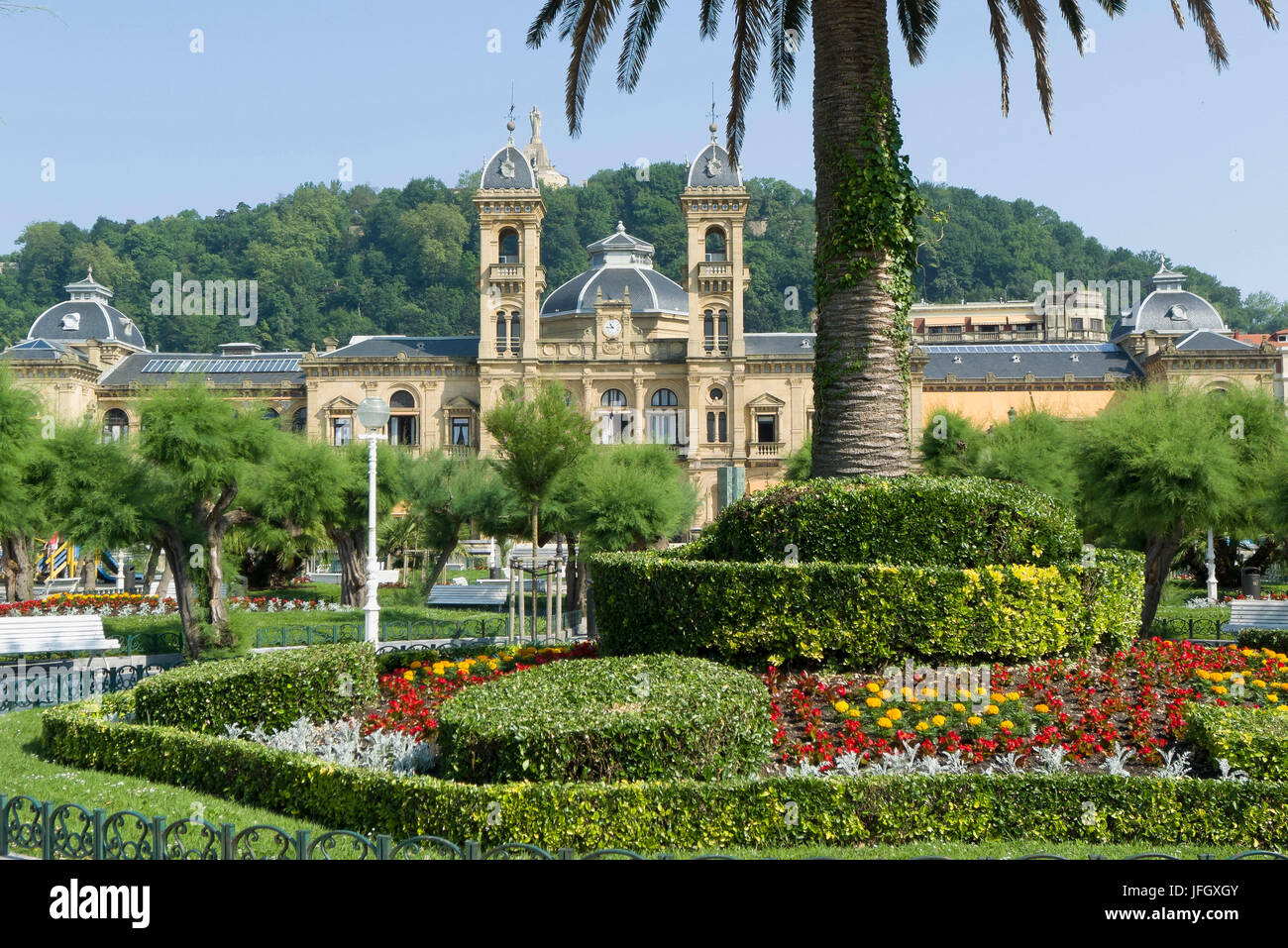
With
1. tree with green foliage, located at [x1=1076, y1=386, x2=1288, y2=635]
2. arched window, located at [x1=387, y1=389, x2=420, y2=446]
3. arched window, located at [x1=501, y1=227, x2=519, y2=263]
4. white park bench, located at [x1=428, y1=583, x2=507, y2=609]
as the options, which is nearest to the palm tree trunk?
tree with green foliage, located at [x1=1076, y1=386, x2=1288, y2=635]

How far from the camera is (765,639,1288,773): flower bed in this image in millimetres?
9336

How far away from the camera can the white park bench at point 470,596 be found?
110ft

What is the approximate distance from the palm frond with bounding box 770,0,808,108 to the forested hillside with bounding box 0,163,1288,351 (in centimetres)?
7633

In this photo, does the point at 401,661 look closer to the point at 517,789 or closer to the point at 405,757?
the point at 405,757

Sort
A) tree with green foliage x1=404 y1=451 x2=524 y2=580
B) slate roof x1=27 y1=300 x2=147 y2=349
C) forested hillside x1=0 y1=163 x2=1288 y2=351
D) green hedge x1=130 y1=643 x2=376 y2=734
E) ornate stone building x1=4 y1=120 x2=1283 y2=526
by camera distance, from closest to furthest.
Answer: green hedge x1=130 y1=643 x2=376 y2=734, tree with green foliage x1=404 y1=451 x2=524 y2=580, ornate stone building x1=4 y1=120 x2=1283 y2=526, slate roof x1=27 y1=300 x2=147 y2=349, forested hillside x1=0 y1=163 x2=1288 y2=351

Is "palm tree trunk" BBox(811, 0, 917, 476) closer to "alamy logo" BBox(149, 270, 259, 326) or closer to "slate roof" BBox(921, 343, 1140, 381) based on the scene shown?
"slate roof" BBox(921, 343, 1140, 381)

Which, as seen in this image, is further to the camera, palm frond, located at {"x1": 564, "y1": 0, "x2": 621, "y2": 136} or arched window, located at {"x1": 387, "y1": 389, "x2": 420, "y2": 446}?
arched window, located at {"x1": 387, "y1": 389, "x2": 420, "y2": 446}

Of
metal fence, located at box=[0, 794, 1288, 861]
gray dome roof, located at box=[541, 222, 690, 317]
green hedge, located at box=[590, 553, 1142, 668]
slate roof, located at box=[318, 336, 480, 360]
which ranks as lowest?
metal fence, located at box=[0, 794, 1288, 861]

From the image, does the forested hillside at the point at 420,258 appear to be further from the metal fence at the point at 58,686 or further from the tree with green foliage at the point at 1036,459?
the metal fence at the point at 58,686

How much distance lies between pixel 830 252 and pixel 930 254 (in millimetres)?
104959

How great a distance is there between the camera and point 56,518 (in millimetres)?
22734

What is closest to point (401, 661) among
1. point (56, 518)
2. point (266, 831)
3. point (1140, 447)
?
point (266, 831)

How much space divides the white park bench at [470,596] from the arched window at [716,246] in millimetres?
33148
